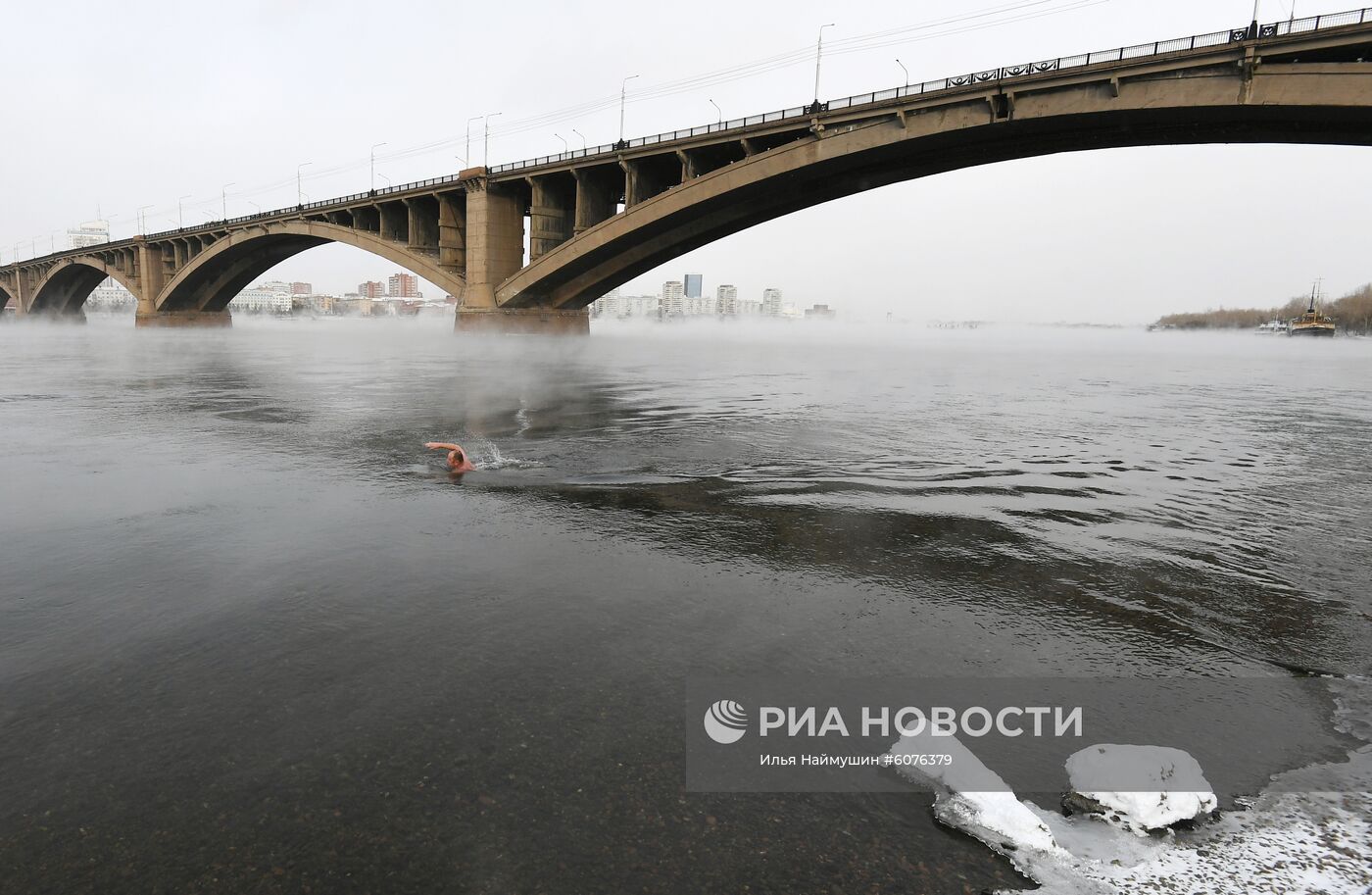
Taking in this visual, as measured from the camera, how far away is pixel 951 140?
124ft

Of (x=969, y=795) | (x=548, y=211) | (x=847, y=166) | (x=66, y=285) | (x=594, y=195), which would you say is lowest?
(x=969, y=795)

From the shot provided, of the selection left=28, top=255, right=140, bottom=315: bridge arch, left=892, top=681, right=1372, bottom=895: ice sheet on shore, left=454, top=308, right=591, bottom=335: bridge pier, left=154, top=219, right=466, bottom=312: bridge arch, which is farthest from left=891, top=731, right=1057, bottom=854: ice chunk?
left=28, top=255, right=140, bottom=315: bridge arch

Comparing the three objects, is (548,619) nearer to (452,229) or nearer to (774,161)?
(774,161)

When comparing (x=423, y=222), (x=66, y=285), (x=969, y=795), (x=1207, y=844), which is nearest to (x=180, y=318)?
(x=66, y=285)

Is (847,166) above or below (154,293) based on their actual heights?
above

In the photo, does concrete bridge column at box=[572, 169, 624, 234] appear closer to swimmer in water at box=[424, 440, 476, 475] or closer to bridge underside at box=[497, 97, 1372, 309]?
→ bridge underside at box=[497, 97, 1372, 309]

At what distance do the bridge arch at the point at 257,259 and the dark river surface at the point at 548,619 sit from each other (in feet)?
164

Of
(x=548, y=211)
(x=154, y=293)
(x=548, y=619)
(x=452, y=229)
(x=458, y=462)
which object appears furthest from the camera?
(x=154, y=293)

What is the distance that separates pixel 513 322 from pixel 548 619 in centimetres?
5320

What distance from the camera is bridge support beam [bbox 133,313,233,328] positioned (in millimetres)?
87750

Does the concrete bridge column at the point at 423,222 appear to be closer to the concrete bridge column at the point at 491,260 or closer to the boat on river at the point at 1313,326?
the concrete bridge column at the point at 491,260

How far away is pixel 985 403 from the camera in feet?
64.0

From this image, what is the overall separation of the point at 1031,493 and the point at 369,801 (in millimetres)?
8385

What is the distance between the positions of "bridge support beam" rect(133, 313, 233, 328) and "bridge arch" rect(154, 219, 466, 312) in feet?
1.62
